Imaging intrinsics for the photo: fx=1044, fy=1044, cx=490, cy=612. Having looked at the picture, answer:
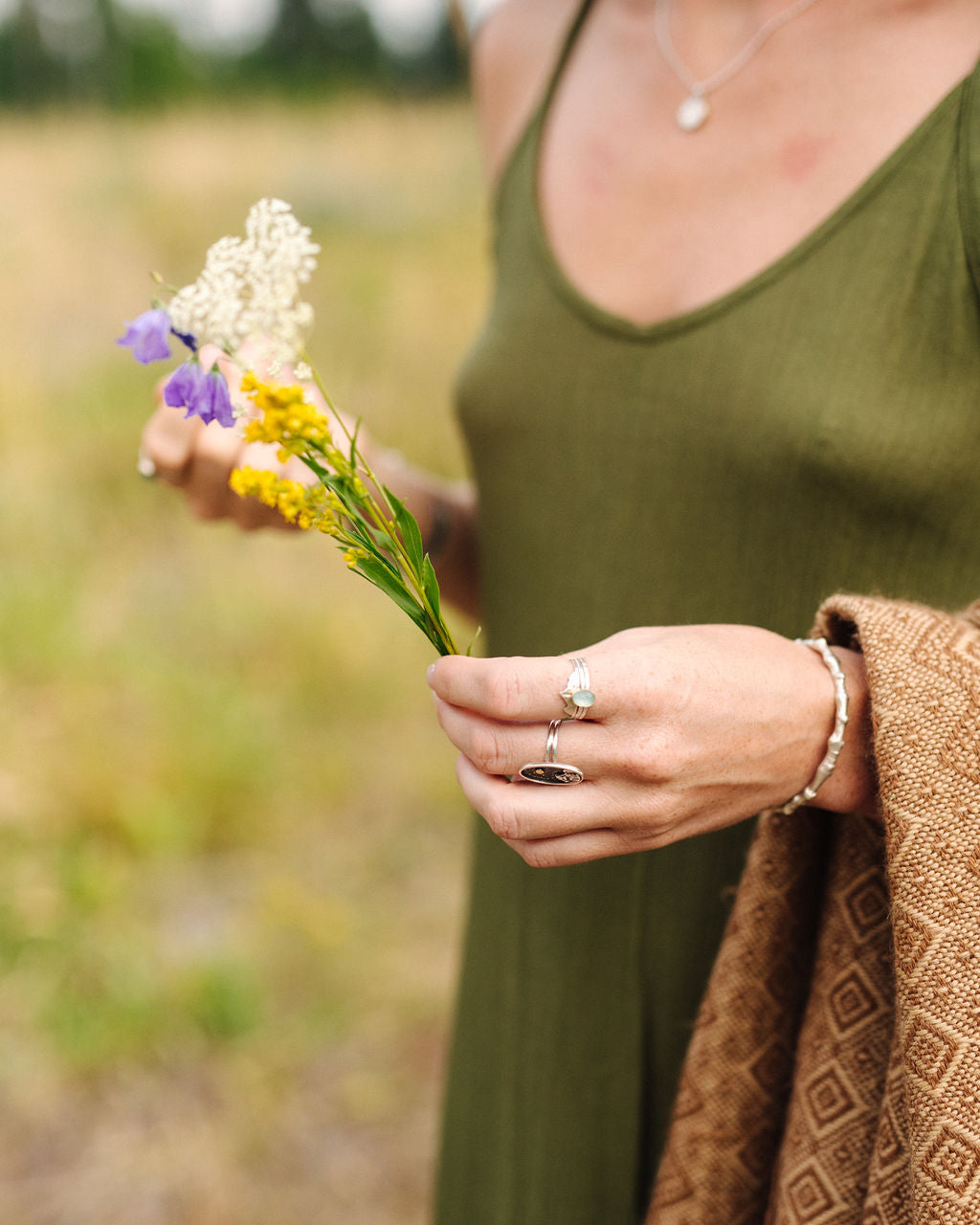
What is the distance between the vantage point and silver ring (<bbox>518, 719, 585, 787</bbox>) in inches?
26.0

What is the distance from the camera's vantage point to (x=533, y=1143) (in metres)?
1.13

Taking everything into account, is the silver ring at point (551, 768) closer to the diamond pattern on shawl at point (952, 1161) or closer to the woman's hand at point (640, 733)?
the woman's hand at point (640, 733)

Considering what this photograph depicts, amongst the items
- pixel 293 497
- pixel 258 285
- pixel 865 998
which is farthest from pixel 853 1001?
pixel 258 285

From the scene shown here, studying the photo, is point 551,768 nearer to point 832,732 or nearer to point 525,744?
point 525,744

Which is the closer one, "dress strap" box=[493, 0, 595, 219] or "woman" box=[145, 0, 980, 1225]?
"woman" box=[145, 0, 980, 1225]

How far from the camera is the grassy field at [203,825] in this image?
2170 mm

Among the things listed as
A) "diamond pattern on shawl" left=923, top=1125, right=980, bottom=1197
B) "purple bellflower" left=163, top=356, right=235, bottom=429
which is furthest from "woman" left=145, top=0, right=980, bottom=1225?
"purple bellflower" left=163, top=356, right=235, bottom=429

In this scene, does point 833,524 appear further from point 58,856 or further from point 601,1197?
point 58,856

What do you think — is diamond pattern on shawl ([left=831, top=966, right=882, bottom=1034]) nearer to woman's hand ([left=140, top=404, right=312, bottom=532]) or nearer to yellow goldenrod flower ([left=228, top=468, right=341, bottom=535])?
yellow goldenrod flower ([left=228, top=468, right=341, bottom=535])

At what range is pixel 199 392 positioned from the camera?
0.67 m

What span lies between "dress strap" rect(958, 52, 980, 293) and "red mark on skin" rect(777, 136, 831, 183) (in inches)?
5.1

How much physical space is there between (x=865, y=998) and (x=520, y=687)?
1.32 feet

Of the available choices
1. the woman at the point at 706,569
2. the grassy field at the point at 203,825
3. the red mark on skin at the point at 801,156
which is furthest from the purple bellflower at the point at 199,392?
the grassy field at the point at 203,825

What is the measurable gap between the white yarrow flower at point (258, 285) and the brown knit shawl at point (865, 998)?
0.44 meters
